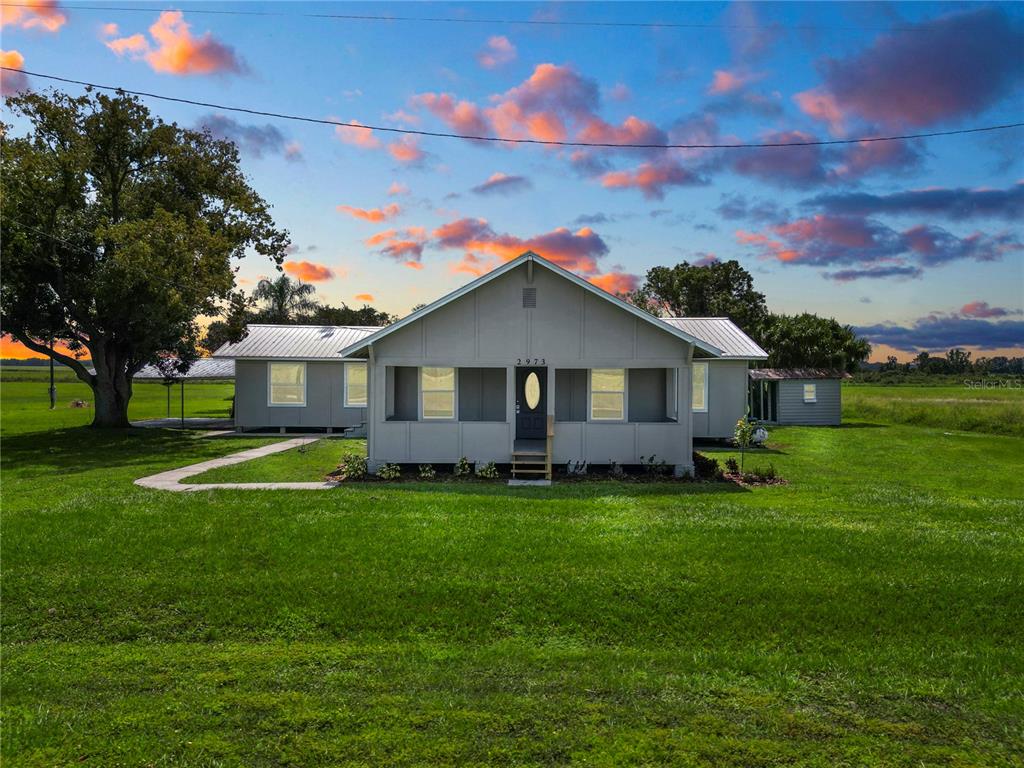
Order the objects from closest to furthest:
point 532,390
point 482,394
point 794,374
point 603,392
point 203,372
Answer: point 603,392 < point 532,390 < point 482,394 < point 794,374 < point 203,372

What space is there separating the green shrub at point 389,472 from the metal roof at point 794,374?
67.5 ft

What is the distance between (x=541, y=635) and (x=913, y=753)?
3.17 m

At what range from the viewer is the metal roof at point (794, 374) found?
94.8ft

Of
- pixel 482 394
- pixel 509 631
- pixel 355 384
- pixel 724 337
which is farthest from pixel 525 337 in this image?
pixel 355 384

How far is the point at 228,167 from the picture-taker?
27688mm

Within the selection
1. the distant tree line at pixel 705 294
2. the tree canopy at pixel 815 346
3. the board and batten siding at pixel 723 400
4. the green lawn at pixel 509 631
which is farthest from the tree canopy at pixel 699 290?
the green lawn at pixel 509 631

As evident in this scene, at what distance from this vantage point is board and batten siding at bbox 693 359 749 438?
21625mm

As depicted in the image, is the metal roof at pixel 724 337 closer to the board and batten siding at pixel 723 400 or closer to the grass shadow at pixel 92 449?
the board and batten siding at pixel 723 400

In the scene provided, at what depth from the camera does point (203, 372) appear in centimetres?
3253

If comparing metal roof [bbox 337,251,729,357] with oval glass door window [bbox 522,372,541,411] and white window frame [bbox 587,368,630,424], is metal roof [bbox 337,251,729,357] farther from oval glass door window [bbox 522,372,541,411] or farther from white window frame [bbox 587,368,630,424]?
oval glass door window [bbox 522,372,541,411]

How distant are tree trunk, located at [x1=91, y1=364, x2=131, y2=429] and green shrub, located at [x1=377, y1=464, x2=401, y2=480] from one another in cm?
1748

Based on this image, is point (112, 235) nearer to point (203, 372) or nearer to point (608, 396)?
point (203, 372)

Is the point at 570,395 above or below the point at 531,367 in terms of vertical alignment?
below

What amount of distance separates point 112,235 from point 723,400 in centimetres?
2248
